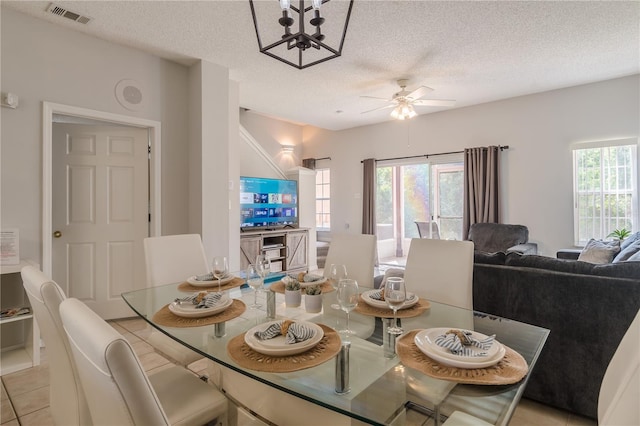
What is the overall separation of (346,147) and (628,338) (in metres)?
6.23

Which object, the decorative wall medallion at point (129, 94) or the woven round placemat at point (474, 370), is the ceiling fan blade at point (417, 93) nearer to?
the decorative wall medallion at point (129, 94)

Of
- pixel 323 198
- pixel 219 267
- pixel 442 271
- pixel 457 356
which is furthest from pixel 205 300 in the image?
pixel 323 198

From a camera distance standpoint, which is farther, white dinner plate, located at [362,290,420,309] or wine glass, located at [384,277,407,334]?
white dinner plate, located at [362,290,420,309]

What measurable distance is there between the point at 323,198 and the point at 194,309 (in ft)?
19.5

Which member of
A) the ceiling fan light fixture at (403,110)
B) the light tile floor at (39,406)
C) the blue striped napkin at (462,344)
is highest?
the ceiling fan light fixture at (403,110)

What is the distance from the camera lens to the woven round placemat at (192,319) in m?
1.40

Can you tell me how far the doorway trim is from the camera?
2781mm

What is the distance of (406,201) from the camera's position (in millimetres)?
7434

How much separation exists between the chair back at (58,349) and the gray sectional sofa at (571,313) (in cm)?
220

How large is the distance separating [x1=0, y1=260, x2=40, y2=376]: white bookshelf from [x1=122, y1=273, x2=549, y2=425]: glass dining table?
5.76 feet

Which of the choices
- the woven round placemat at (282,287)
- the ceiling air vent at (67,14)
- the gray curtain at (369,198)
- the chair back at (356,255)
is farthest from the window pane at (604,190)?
the ceiling air vent at (67,14)

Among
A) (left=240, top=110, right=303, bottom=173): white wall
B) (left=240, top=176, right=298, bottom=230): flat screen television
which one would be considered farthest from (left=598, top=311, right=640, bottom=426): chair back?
(left=240, top=110, right=303, bottom=173): white wall

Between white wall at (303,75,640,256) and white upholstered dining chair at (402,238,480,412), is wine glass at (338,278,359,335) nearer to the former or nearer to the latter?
white upholstered dining chair at (402,238,480,412)

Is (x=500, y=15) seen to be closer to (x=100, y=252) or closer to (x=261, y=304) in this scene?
(x=261, y=304)
